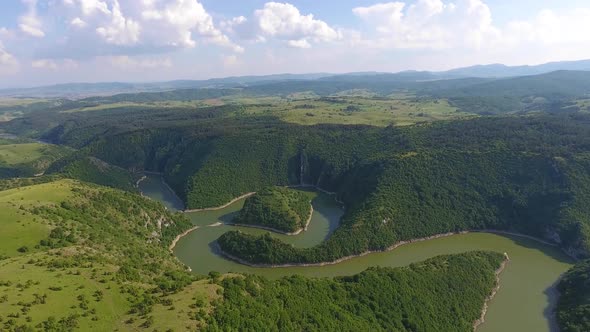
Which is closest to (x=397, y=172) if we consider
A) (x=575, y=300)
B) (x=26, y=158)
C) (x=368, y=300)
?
(x=575, y=300)

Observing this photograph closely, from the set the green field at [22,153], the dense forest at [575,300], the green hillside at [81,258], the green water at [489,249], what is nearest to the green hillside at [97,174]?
the green hillside at [81,258]

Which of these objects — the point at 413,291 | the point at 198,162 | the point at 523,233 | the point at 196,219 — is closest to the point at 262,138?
the point at 198,162

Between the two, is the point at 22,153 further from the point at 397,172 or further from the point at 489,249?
the point at 489,249

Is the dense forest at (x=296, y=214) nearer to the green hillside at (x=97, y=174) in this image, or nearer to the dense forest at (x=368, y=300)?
the dense forest at (x=368, y=300)

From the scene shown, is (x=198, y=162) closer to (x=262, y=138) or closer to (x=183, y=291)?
(x=262, y=138)

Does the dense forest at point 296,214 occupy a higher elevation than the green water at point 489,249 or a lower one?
higher
